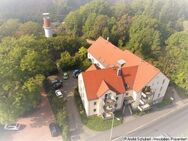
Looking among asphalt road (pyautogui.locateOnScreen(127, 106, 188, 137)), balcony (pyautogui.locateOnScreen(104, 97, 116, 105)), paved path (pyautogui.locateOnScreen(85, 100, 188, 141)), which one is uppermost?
balcony (pyautogui.locateOnScreen(104, 97, 116, 105))

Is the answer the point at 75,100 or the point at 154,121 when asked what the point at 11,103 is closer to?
the point at 75,100

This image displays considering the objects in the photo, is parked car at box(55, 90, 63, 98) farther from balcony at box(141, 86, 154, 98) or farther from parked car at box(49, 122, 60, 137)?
balcony at box(141, 86, 154, 98)

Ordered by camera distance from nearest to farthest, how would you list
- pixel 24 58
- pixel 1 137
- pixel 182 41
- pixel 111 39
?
pixel 1 137 → pixel 24 58 → pixel 182 41 → pixel 111 39

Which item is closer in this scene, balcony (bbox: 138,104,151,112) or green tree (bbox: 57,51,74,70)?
balcony (bbox: 138,104,151,112)

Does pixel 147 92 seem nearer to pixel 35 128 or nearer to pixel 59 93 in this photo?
pixel 59 93

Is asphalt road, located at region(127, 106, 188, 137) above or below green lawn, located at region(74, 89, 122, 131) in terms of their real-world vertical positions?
below

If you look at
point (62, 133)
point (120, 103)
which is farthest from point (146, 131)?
point (62, 133)

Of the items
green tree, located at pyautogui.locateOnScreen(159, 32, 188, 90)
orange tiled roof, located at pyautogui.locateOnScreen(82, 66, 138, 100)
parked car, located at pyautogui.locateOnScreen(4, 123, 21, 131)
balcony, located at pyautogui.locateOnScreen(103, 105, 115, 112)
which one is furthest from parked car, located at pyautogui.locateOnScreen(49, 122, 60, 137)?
green tree, located at pyautogui.locateOnScreen(159, 32, 188, 90)

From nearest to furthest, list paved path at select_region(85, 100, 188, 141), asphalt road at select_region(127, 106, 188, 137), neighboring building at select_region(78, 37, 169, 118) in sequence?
1. paved path at select_region(85, 100, 188, 141)
2. asphalt road at select_region(127, 106, 188, 137)
3. neighboring building at select_region(78, 37, 169, 118)
